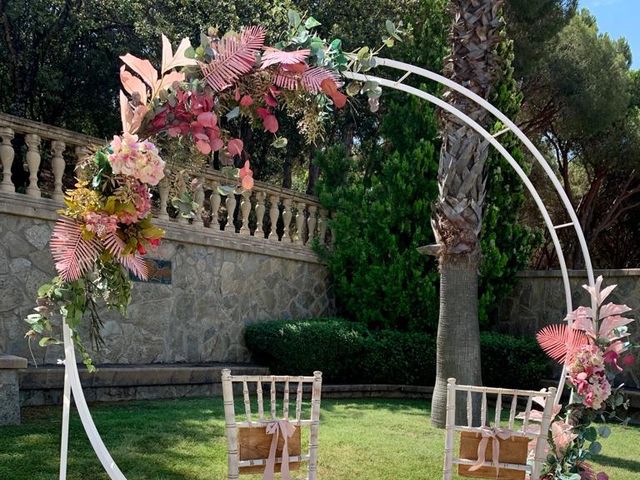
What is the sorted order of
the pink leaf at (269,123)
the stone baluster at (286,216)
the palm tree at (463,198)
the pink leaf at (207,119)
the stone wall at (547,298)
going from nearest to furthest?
the pink leaf at (207,119), the pink leaf at (269,123), the palm tree at (463,198), the stone wall at (547,298), the stone baluster at (286,216)

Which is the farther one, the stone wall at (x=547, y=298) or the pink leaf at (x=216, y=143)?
the stone wall at (x=547, y=298)

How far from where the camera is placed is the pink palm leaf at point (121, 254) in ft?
8.86

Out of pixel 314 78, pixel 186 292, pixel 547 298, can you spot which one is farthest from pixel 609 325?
pixel 547 298

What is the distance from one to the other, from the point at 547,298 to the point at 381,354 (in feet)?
9.62

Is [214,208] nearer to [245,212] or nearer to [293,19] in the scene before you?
[245,212]

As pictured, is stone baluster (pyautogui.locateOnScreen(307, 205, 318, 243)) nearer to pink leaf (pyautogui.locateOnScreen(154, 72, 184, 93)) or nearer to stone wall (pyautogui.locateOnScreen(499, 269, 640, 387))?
stone wall (pyautogui.locateOnScreen(499, 269, 640, 387))

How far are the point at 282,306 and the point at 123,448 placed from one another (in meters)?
5.37

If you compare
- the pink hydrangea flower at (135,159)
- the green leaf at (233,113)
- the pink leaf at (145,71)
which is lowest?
the pink hydrangea flower at (135,159)

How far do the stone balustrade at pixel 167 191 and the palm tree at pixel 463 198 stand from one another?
95.0 inches

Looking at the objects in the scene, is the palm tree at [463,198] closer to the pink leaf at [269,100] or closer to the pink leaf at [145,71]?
the pink leaf at [269,100]

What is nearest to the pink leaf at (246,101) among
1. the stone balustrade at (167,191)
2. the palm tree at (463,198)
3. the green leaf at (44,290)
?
the green leaf at (44,290)

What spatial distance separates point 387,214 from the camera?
33.3ft

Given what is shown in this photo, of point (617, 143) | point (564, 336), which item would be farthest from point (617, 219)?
point (564, 336)

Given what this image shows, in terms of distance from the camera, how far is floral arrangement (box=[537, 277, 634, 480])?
12.2ft
